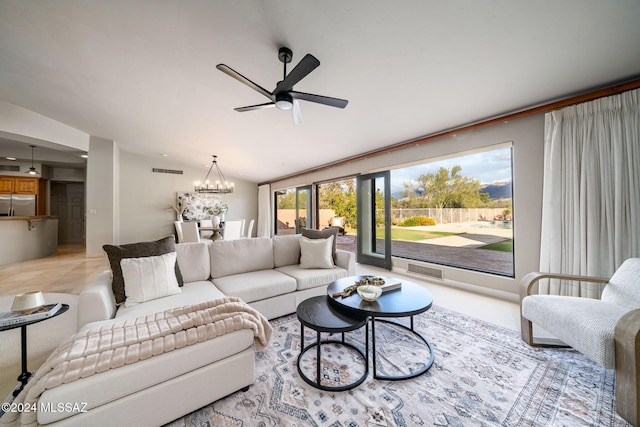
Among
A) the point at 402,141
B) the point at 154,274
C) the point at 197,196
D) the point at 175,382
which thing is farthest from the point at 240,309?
the point at 197,196

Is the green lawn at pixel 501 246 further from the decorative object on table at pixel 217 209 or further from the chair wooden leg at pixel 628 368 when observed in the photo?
the decorative object on table at pixel 217 209

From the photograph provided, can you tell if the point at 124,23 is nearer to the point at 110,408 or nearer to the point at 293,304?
the point at 110,408

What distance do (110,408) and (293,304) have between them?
156cm

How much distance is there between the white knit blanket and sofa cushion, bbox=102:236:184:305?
601 mm

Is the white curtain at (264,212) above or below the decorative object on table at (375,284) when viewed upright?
above

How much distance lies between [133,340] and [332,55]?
2593 mm

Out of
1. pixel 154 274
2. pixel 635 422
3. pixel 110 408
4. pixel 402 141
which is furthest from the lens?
pixel 402 141

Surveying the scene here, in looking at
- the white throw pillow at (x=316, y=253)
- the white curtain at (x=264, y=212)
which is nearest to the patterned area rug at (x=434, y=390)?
the white throw pillow at (x=316, y=253)

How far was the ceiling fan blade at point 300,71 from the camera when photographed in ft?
4.90

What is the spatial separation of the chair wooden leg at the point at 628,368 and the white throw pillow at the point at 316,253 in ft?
7.33

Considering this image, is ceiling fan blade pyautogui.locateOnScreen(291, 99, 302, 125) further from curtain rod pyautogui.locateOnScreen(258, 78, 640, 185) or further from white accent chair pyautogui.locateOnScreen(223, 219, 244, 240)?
white accent chair pyautogui.locateOnScreen(223, 219, 244, 240)

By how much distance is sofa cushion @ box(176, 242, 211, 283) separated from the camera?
7.64ft

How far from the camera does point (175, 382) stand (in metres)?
1.17

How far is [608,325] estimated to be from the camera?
1.34 metres
